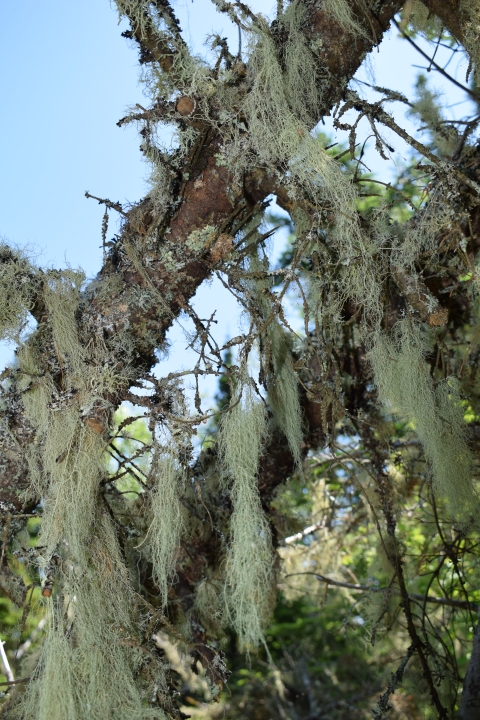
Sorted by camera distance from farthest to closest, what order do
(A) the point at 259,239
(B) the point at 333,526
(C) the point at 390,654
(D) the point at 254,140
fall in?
(C) the point at 390,654, (B) the point at 333,526, (A) the point at 259,239, (D) the point at 254,140

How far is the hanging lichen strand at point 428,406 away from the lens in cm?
142

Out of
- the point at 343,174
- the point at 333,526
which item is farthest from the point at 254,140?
the point at 333,526

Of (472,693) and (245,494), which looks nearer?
(245,494)

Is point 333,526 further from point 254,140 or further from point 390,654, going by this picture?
point 254,140

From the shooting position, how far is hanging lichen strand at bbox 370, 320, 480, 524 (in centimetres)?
142

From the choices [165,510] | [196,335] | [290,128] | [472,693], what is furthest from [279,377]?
[472,693]

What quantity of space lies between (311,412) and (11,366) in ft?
2.65

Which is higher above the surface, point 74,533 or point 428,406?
point 428,406

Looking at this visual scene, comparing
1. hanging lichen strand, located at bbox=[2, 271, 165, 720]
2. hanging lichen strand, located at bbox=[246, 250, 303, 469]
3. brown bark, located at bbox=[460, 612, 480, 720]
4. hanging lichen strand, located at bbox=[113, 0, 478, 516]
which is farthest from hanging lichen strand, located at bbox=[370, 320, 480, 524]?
hanging lichen strand, located at bbox=[2, 271, 165, 720]

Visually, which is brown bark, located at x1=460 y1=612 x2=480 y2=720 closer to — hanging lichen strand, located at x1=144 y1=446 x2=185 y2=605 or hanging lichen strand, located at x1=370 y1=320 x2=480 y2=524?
hanging lichen strand, located at x1=370 y1=320 x2=480 y2=524

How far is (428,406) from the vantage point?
1.42 m

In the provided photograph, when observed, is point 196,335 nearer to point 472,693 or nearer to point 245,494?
point 245,494

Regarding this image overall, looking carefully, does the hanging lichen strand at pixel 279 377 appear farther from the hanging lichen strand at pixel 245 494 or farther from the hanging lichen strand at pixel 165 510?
the hanging lichen strand at pixel 165 510

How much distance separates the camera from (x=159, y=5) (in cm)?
133
